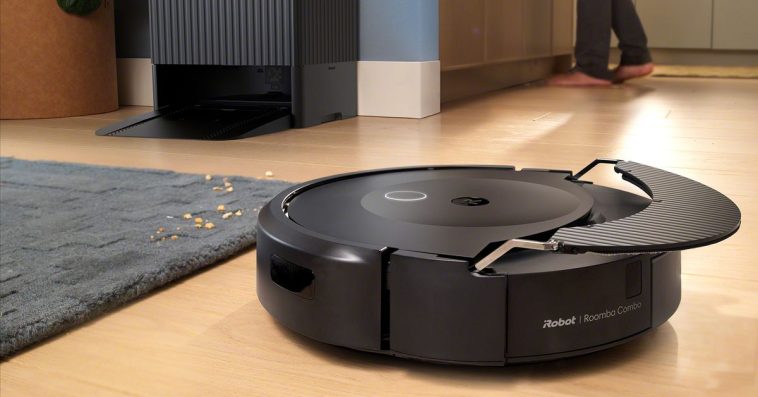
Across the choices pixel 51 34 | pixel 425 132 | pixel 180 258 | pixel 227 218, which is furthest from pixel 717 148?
pixel 51 34

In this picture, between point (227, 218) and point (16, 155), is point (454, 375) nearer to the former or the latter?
point (227, 218)

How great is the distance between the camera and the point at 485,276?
519mm

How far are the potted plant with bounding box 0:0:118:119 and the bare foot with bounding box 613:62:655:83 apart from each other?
2.18 meters

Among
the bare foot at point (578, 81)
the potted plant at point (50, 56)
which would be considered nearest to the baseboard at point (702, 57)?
the bare foot at point (578, 81)

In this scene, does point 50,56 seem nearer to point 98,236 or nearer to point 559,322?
point 98,236

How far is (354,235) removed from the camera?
602mm

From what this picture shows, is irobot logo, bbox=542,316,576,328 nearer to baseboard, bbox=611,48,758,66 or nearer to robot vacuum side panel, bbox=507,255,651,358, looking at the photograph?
robot vacuum side panel, bbox=507,255,651,358

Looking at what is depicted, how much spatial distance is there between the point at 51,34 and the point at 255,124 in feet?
2.66

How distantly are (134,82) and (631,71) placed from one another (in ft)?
6.86

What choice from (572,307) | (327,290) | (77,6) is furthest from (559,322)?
(77,6)

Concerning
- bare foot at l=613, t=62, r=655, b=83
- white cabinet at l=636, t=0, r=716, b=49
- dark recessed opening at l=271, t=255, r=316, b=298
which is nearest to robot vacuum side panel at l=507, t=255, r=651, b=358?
dark recessed opening at l=271, t=255, r=316, b=298

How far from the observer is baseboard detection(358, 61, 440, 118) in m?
2.35

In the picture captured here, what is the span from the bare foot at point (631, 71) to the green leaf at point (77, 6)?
7.27 ft

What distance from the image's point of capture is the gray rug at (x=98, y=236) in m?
0.68
